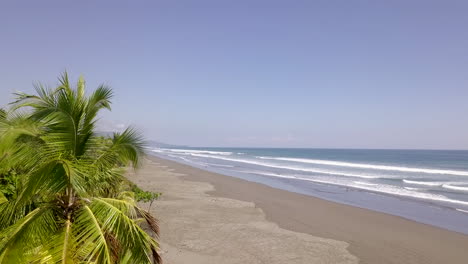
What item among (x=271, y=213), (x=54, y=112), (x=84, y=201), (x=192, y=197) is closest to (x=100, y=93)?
(x=54, y=112)

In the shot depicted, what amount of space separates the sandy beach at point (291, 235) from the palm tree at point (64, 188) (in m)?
1.78

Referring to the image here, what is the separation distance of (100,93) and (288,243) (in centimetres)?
787

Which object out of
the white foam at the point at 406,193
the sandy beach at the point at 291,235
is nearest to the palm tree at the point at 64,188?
the sandy beach at the point at 291,235

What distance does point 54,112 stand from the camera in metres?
4.85

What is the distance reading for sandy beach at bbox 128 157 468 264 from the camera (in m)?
9.70

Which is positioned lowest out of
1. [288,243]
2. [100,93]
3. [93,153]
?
[288,243]

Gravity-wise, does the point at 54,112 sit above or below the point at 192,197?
above

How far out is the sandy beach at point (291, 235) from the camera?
970 cm

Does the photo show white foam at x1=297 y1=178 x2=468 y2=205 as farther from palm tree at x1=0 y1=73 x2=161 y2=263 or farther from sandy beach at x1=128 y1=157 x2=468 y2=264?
palm tree at x1=0 y1=73 x2=161 y2=263

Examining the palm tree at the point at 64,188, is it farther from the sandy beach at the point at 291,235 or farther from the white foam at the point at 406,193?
the white foam at the point at 406,193

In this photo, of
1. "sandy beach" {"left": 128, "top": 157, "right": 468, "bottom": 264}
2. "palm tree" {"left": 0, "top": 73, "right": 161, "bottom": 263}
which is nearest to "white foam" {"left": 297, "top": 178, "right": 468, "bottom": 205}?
"sandy beach" {"left": 128, "top": 157, "right": 468, "bottom": 264}

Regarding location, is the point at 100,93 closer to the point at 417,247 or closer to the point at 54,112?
the point at 54,112

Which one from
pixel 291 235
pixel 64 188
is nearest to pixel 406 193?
pixel 291 235

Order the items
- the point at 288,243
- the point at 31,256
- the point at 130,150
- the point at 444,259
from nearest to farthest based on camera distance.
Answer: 1. the point at 31,256
2. the point at 130,150
3. the point at 444,259
4. the point at 288,243
